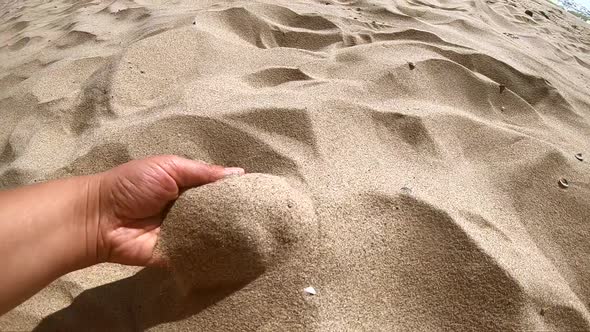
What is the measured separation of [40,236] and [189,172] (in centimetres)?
36

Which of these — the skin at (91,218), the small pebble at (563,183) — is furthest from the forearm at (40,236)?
Result: the small pebble at (563,183)

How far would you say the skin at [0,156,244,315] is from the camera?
967 millimetres

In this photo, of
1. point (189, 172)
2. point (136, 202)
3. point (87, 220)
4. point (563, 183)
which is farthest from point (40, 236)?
point (563, 183)

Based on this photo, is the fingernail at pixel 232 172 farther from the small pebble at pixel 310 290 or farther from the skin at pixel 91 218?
the small pebble at pixel 310 290

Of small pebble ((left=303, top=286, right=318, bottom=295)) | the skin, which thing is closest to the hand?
the skin

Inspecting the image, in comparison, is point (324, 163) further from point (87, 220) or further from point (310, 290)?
point (87, 220)

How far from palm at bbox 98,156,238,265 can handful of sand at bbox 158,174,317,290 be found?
0.06 metres

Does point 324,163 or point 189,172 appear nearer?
point 189,172

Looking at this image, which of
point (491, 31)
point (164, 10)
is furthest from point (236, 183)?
point (491, 31)

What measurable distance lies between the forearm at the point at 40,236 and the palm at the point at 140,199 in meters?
0.05

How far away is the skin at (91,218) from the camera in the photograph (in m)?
0.97

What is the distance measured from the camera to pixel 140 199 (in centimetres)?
105

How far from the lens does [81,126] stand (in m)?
1.50

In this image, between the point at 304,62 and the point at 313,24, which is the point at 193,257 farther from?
the point at 313,24
